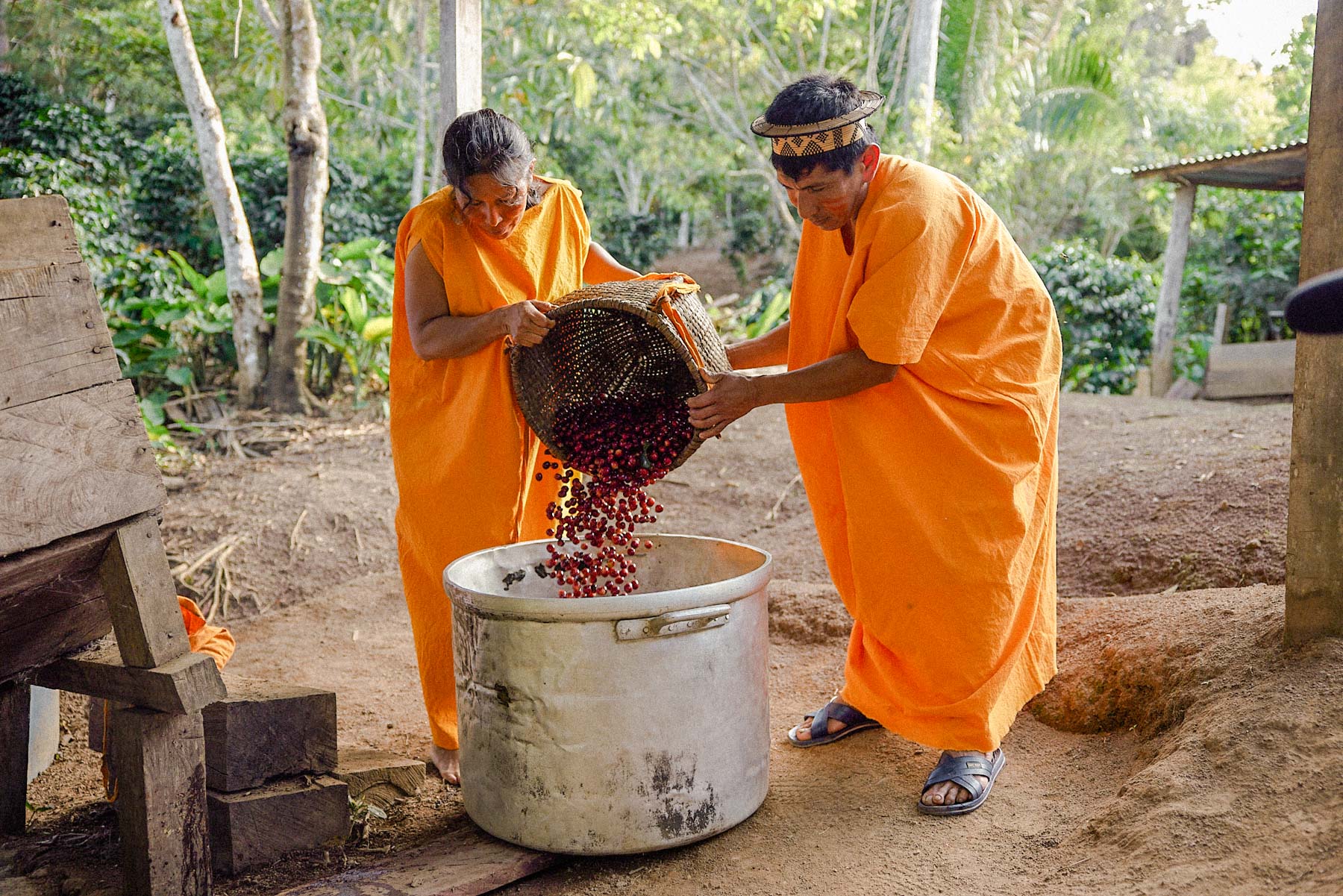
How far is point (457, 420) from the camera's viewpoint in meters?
2.65

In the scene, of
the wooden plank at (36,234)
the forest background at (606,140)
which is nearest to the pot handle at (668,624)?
the wooden plank at (36,234)

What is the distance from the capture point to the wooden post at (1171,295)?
8875 mm

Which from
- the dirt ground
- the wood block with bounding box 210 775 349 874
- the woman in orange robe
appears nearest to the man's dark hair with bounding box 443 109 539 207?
the woman in orange robe

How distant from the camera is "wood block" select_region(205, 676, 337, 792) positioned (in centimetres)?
235

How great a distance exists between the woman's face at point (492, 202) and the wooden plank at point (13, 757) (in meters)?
1.55

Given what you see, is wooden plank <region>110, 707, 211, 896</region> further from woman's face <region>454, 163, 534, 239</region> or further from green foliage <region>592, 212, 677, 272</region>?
green foliage <region>592, 212, 677, 272</region>

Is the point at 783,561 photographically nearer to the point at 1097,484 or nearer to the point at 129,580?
the point at 1097,484

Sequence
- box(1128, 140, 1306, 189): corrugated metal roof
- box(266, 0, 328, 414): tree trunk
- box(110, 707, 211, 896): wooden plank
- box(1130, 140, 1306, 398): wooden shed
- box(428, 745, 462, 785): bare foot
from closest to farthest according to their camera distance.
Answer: box(110, 707, 211, 896): wooden plank, box(428, 745, 462, 785): bare foot, box(266, 0, 328, 414): tree trunk, box(1128, 140, 1306, 189): corrugated metal roof, box(1130, 140, 1306, 398): wooden shed

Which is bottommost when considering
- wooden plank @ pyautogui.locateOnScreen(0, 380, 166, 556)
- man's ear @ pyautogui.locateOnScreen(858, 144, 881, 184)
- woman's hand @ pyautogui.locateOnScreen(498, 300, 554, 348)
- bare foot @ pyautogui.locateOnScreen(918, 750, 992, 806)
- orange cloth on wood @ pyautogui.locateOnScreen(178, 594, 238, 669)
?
bare foot @ pyautogui.locateOnScreen(918, 750, 992, 806)

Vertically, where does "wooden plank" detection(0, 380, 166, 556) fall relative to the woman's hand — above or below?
below

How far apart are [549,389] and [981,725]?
1.32 meters

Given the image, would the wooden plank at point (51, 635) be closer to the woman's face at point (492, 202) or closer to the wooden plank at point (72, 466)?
the wooden plank at point (72, 466)

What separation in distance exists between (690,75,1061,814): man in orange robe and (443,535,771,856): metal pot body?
14.4 inches

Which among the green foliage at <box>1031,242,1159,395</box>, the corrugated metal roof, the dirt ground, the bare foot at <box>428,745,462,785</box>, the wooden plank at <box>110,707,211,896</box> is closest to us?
the wooden plank at <box>110,707,211,896</box>
